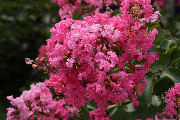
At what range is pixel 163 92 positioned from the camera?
1566 millimetres

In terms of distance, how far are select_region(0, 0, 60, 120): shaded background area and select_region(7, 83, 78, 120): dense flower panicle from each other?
2.08 m

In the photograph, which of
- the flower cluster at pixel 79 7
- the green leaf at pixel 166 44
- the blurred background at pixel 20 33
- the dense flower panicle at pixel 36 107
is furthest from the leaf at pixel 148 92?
the blurred background at pixel 20 33

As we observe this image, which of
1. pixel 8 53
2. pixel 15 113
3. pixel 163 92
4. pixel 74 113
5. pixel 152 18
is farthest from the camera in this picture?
pixel 8 53

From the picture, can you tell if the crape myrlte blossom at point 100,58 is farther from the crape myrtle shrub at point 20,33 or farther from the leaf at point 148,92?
the crape myrtle shrub at point 20,33

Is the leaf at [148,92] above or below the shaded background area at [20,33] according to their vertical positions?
below

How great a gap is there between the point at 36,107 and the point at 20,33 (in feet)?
8.56

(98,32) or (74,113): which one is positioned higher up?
(98,32)

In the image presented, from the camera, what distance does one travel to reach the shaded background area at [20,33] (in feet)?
10.9

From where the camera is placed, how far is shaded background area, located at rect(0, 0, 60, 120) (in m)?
3.34

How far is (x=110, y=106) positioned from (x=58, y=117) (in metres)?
0.48

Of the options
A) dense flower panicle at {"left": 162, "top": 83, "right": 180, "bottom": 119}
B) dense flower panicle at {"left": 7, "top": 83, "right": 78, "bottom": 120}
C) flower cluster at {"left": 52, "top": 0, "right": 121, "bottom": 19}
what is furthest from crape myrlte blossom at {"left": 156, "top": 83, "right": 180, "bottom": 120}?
flower cluster at {"left": 52, "top": 0, "right": 121, "bottom": 19}

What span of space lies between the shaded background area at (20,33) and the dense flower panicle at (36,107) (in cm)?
208

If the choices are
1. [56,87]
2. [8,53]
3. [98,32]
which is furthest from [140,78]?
[8,53]

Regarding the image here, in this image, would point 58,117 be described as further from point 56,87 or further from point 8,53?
point 8,53
